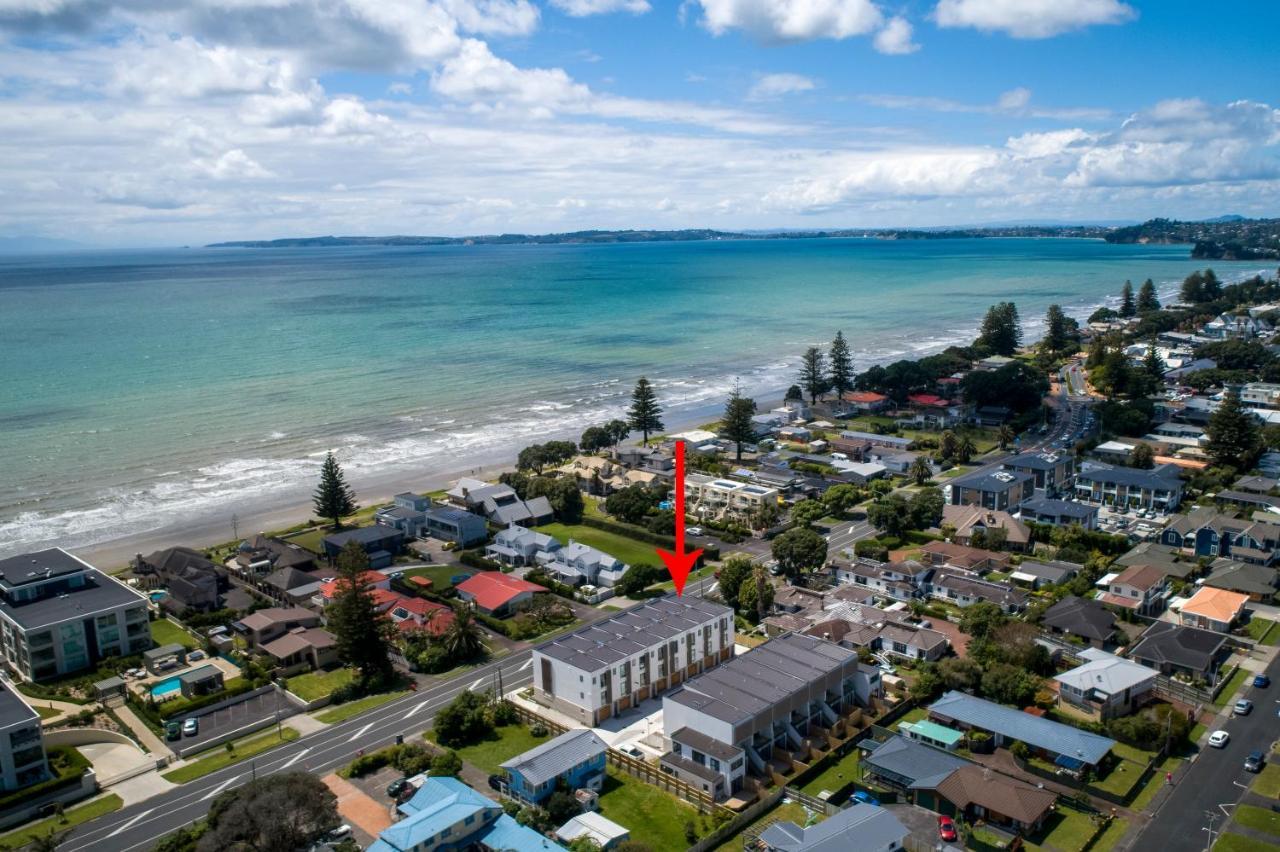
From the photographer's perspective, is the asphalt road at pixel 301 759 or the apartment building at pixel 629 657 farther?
the apartment building at pixel 629 657

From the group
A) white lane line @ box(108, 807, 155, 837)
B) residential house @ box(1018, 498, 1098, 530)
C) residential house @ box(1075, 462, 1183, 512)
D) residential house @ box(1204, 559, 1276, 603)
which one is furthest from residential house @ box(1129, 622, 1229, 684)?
white lane line @ box(108, 807, 155, 837)

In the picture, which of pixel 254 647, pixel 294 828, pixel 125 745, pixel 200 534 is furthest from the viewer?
pixel 200 534

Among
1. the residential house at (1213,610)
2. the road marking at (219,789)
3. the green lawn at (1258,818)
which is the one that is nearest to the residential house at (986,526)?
the residential house at (1213,610)

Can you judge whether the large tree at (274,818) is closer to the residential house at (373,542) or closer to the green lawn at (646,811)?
the green lawn at (646,811)

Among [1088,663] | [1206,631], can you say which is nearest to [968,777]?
[1088,663]

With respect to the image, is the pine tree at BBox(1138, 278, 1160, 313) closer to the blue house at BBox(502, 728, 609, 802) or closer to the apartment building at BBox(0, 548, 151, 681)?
the blue house at BBox(502, 728, 609, 802)

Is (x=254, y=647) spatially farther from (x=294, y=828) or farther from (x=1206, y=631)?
(x=1206, y=631)

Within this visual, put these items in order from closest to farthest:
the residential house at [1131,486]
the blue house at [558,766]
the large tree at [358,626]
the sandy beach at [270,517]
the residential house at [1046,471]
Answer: the blue house at [558,766]
the large tree at [358,626]
the sandy beach at [270,517]
the residential house at [1131,486]
the residential house at [1046,471]
